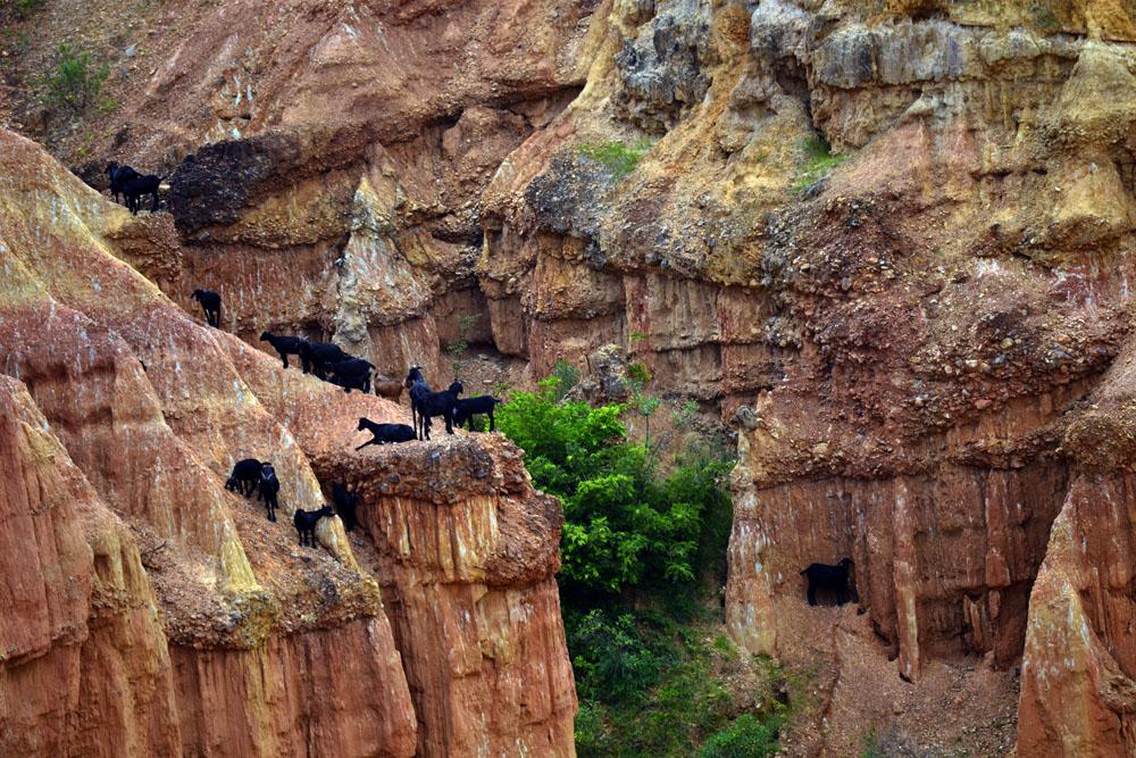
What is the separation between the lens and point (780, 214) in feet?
235

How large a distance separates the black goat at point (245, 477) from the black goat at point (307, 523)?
938mm

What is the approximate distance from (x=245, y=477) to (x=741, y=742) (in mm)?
14076

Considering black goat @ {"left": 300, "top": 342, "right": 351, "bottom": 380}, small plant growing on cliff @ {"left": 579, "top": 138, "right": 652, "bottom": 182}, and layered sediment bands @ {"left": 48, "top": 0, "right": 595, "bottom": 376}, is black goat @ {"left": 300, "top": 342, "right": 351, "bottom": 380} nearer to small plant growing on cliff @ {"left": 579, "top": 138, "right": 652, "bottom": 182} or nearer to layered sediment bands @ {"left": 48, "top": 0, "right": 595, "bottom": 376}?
layered sediment bands @ {"left": 48, "top": 0, "right": 595, "bottom": 376}

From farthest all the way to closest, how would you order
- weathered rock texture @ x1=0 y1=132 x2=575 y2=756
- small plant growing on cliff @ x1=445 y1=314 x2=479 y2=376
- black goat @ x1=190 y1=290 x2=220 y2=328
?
1. small plant growing on cliff @ x1=445 y1=314 x2=479 y2=376
2. black goat @ x1=190 y1=290 x2=220 y2=328
3. weathered rock texture @ x1=0 y1=132 x2=575 y2=756

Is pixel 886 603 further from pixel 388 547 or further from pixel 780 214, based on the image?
pixel 388 547

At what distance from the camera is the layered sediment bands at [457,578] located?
58.0 m

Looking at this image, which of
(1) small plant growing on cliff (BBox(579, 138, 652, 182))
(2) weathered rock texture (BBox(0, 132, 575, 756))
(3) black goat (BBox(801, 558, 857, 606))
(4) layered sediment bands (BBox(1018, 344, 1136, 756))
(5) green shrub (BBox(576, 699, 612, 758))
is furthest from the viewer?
(1) small plant growing on cliff (BBox(579, 138, 652, 182))

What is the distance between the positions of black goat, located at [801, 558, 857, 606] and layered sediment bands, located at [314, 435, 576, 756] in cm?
1157

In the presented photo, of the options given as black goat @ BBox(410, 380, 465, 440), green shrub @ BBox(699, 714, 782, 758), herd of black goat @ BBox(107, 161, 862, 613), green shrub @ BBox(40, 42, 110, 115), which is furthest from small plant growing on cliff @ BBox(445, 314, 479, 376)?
black goat @ BBox(410, 380, 465, 440)

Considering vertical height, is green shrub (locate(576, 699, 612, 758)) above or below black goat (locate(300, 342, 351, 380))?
below

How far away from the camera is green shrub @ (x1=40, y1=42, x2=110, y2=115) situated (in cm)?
8175

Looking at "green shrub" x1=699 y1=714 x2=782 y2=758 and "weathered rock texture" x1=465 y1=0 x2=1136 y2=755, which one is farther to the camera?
"weathered rock texture" x1=465 y1=0 x2=1136 y2=755

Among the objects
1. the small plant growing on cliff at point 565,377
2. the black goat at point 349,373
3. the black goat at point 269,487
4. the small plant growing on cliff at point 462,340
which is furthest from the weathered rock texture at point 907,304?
the black goat at point 269,487

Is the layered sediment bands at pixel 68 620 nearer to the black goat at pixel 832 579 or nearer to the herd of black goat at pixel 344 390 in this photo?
the herd of black goat at pixel 344 390
